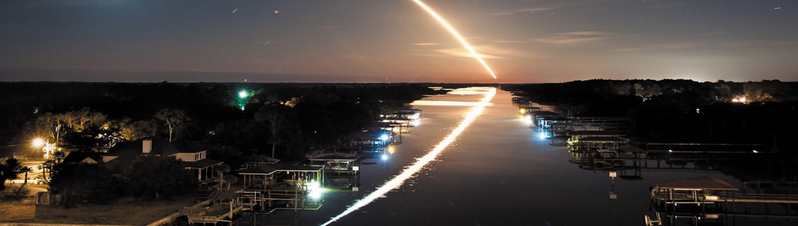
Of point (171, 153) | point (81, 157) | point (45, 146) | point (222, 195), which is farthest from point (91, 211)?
point (45, 146)

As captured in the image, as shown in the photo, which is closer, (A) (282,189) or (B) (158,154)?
(A) (282,189)

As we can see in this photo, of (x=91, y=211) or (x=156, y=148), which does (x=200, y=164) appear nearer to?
(x=156, y=148)

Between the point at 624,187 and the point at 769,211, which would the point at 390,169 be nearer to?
the point at 624,187

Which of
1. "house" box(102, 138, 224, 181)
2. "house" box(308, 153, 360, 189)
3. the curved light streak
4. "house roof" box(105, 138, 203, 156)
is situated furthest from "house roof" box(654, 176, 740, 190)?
"house roof" box(105, 138, 203, 156)

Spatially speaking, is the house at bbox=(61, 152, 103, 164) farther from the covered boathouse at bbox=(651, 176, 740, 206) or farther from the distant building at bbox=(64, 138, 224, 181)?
the covered boathouse at bbox=(651, 176, 740, 206)

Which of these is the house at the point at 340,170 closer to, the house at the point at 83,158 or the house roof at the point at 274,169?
the house roof at the point at 274,169

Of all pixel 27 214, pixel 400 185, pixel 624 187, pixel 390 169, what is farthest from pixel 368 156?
pixel 27 214
